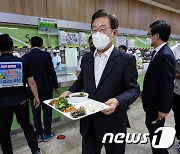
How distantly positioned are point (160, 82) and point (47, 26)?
7.77 ft


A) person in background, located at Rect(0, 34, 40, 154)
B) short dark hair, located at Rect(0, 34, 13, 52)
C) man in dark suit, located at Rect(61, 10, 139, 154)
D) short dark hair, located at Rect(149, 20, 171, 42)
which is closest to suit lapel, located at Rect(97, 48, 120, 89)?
man in dark suit, located at Rect(61, 10, 139, 154)

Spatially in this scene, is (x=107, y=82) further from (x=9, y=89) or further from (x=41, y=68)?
(x=41, y=68)

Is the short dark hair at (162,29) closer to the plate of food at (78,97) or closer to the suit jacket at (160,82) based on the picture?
the suit jacket at (160,82)

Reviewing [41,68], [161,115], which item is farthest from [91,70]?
[41,68]

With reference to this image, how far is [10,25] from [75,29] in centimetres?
129

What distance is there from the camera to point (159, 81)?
1.53m

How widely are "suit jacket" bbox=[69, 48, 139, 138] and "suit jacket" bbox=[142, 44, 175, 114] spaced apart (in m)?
0.51

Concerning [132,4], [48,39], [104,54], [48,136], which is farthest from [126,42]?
[104,54]

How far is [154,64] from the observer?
1.59m

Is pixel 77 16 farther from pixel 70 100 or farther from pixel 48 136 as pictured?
pixel 70 100

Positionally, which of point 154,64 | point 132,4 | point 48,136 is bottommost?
point 48,136

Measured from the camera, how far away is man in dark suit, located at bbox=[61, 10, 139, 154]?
1062 mm

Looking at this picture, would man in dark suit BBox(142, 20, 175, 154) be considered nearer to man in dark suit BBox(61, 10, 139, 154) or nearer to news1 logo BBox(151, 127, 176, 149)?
news1 logo BBox(151, 127, 176, 149)

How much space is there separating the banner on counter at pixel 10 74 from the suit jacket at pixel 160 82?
53.4 inches
